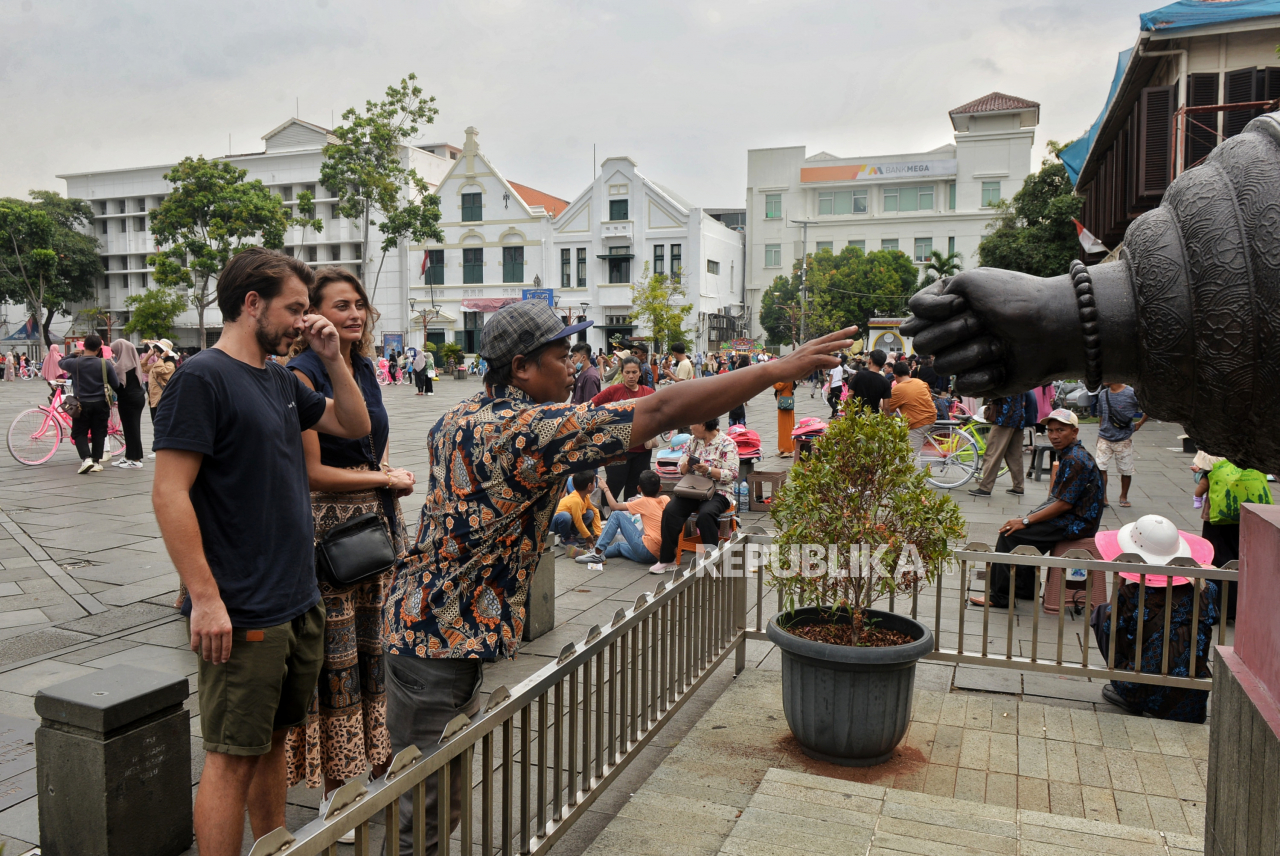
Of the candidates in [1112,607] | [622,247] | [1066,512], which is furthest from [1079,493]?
[622,247]

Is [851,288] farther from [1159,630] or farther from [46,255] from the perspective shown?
[1159,630]

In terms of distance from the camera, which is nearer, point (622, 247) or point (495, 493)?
point (495, 493)

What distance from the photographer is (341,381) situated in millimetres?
2807

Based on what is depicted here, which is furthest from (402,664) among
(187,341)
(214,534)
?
(187,341)

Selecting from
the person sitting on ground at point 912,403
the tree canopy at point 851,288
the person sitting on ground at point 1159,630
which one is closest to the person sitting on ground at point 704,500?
the person sitting on ground at point 1159,630

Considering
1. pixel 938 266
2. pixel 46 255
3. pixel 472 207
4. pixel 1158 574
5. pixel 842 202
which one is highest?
pixel 842 202

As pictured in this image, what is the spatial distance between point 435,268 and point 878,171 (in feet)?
105

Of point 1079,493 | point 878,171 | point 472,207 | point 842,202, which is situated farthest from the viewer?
point 842,202

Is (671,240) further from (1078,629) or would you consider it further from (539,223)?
(1078,629)

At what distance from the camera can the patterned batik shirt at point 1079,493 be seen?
5.67 m

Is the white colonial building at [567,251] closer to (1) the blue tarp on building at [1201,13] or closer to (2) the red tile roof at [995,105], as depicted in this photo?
(2) the red tile roof at [995,105]

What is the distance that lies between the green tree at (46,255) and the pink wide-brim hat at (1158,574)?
55976 mm

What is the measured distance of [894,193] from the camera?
6106cm

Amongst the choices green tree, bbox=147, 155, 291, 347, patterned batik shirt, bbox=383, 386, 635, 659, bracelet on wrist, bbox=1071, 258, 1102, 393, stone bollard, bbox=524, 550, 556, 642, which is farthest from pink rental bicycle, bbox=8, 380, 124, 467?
green tree, bbox=147, 155, 291, 347
